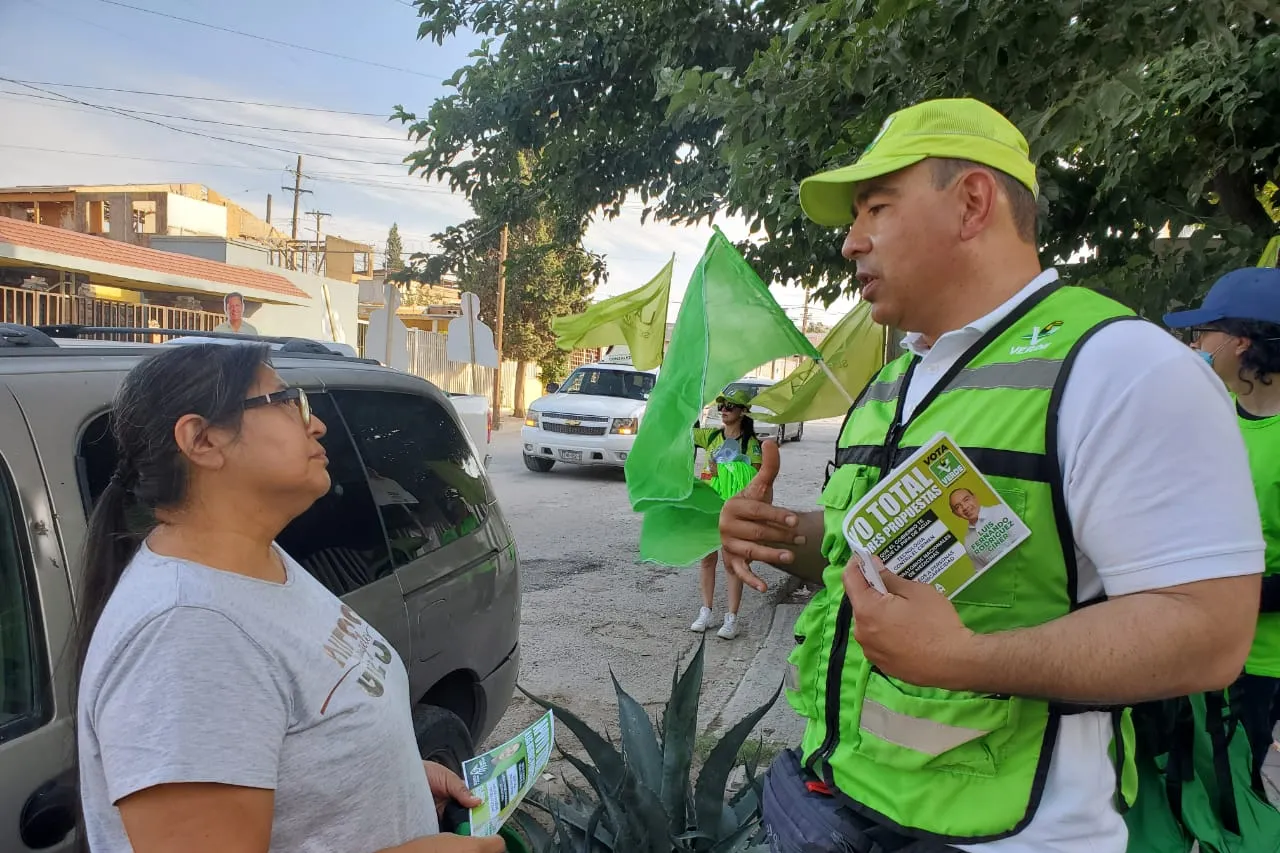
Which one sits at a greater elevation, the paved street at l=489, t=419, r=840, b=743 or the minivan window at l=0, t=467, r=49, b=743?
the minivan window at l=0, t=467, r=49, b=743

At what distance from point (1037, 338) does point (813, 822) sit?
93 cm

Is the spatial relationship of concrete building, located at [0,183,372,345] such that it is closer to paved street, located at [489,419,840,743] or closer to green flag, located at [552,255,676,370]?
paved street, located at [489,419,840,743]

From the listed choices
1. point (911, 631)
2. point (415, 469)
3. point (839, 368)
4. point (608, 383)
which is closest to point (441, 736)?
point (415, 469)

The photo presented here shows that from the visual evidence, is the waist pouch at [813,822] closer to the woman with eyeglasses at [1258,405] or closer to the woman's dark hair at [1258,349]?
the woman with eyeglasses at [1258,405]

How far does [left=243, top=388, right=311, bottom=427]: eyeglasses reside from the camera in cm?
136

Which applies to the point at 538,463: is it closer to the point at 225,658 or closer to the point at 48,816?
the point at 48,816

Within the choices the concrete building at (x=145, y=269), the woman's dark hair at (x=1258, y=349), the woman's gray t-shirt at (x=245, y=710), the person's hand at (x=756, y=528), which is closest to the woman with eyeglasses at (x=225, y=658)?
the woman's gray t-shirt at (x=245, y=710)

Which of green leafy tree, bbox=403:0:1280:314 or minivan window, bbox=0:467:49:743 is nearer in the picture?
minivan window, bbox=0:467:49:743

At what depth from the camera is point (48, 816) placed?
1.51 metres

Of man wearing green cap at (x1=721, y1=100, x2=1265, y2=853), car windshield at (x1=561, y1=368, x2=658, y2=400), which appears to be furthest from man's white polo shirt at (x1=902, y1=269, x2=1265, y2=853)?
car windshield at (x1=561, y1=368, x2=658, y2=400)

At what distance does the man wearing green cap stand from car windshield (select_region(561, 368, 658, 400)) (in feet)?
40.7

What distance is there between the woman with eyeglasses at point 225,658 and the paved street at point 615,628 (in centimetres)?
184

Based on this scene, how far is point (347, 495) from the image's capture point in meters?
2.47

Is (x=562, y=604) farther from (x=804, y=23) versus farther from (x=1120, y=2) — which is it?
(x=1120, y=2)
